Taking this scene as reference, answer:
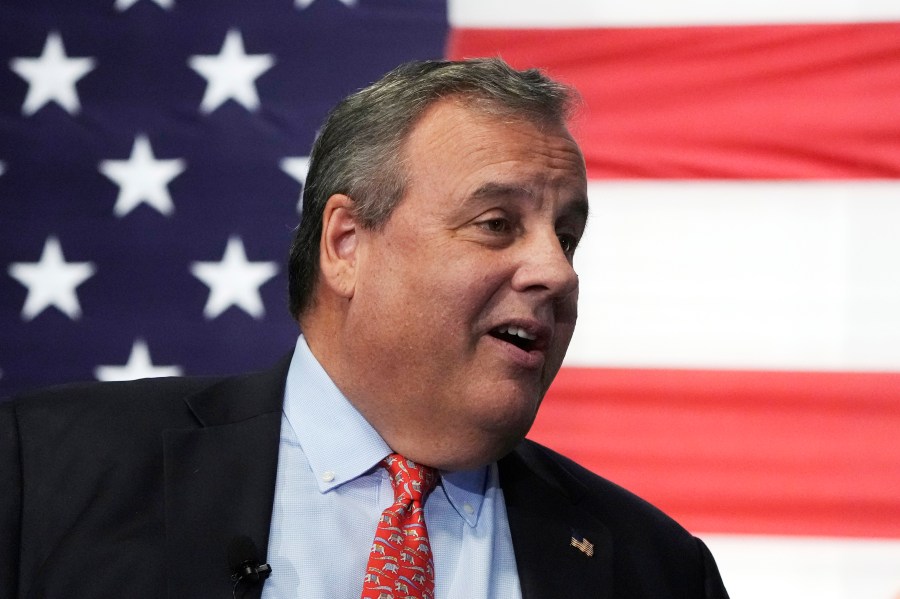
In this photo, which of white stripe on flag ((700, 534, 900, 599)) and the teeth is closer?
the teeth

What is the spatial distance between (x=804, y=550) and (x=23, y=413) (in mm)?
1882

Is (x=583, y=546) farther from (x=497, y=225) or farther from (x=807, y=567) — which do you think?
(x=807, y=567)

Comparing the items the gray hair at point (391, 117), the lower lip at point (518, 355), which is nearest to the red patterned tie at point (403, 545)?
the lower lip at point (518, 355)

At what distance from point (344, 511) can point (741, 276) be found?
4.91 feet

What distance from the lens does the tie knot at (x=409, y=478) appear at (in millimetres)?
1820

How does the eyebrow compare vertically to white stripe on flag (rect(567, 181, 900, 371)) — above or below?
below

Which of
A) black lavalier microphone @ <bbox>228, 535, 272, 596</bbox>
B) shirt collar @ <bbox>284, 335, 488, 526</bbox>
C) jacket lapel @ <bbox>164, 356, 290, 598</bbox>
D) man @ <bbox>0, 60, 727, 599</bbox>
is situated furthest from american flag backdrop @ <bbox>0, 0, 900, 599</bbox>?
black lavalier microphone @ <bbox>228, 535, 272, 596</bbox>

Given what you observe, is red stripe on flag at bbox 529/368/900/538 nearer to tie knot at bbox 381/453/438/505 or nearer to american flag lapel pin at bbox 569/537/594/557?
american flag lapel pin at bbox 569/537/594/557

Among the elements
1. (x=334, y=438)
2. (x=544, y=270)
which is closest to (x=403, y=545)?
(x=334, y=438)

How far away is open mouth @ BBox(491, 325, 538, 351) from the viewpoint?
178cm

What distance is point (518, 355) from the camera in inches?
69.5

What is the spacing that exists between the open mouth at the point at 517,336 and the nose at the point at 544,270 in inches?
2.5

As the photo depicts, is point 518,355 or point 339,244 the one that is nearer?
point 518,355

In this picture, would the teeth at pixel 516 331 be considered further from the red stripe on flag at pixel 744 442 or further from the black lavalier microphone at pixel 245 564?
the red stripe on flag at pixel 744 442
